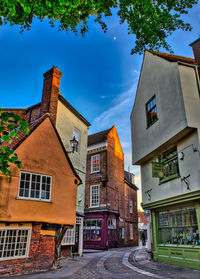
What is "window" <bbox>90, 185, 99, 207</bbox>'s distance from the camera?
79.7ft

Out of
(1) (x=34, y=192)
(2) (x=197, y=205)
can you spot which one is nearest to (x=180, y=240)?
(2) (x=197, y=205)

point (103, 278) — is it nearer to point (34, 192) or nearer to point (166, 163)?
point (34, 192)

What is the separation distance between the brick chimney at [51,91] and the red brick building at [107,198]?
11.6 meters

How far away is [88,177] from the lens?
2572cm

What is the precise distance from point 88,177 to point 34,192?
50.5 ft

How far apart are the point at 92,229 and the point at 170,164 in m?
15.0

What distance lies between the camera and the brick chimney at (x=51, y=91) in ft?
48.7

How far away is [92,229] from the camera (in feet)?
76.5

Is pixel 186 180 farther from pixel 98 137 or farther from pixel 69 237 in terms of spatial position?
pixel 98 137

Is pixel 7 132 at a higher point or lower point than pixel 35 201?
higher

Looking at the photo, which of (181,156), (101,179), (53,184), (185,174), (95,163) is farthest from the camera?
(95,163)

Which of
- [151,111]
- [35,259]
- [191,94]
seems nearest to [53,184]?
[35,259]

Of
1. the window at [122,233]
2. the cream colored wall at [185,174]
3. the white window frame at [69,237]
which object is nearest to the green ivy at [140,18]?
the cream colored wall at [185,174]

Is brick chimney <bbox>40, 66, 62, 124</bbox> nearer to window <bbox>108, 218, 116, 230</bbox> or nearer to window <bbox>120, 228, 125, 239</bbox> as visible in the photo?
window <bbox>108, 218, 116, 230</bbox>
